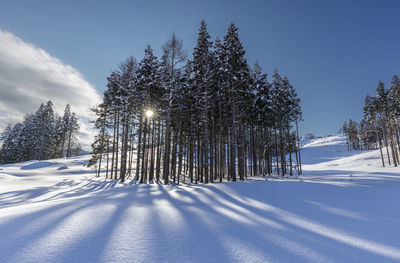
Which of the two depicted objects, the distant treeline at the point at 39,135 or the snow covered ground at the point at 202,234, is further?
the distant treeline at the point at 39,135

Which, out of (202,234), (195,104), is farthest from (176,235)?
(195,104)

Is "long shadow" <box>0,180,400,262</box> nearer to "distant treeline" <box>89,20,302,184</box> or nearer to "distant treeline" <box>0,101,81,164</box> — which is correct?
"distant treeline" <box>89,20,302,184</box>

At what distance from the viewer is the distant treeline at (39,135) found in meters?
45.8

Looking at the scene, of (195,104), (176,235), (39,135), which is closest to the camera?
(176,235)

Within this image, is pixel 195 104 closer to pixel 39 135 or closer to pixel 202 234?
pixel 202 234

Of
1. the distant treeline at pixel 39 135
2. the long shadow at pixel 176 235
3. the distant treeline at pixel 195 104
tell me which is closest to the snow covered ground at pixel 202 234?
the long shadow at pixel 176 235

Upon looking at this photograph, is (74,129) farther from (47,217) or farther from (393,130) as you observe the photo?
(393,130)

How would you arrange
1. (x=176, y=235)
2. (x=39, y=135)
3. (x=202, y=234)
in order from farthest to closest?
(x=39, y=135)
(x=202, y=234)
(x=176, y=235)

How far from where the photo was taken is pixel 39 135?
149ft

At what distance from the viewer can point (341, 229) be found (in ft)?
13.1

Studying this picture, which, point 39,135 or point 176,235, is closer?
point 176,235

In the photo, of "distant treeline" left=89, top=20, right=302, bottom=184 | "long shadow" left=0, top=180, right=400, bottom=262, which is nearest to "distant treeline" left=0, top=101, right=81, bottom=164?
"distant treeline" left=89, top=20, right=302, bottom=184

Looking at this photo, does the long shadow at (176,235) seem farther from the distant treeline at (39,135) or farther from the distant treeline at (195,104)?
the distant treeline at (39,135)

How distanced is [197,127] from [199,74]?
20.3 feet
